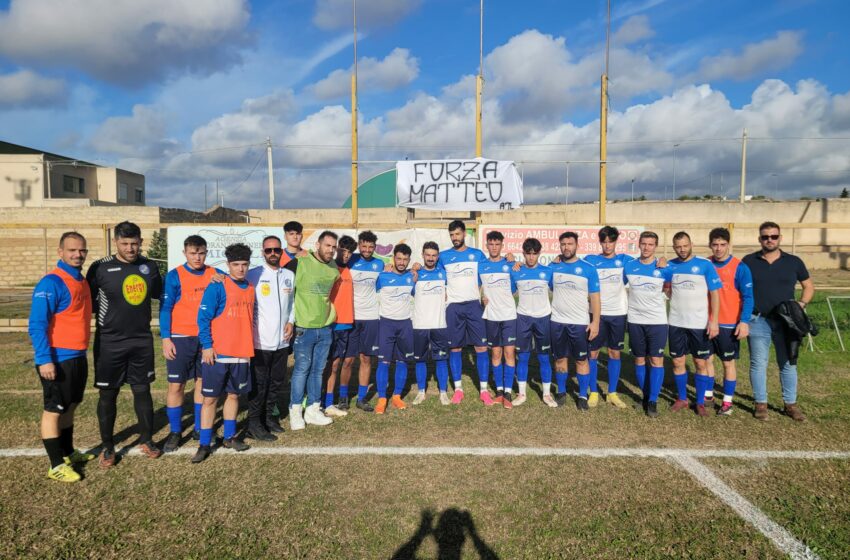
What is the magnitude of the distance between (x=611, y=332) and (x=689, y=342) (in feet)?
2.92

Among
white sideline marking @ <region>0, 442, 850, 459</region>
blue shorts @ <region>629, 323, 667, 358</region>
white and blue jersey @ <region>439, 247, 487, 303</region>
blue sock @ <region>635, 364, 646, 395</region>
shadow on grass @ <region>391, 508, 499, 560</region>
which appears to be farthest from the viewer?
white and blue jersey @ <region>439, 247, 487, 303</region>

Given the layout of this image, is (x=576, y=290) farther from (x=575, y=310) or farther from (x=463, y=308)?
(x=463, y=308)

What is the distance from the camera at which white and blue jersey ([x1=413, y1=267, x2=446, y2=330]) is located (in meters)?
5.98

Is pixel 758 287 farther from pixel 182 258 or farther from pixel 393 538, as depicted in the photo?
pixel 182 258

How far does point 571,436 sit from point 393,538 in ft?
8.27

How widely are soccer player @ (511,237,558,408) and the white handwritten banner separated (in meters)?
4.08

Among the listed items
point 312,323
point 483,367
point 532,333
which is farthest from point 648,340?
point 312,323

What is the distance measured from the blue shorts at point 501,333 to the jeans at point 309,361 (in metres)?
2.08

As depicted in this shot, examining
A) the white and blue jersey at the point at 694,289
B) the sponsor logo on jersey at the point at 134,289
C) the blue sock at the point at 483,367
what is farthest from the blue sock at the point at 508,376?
the sponsor logo on jersey at the point at 134,289

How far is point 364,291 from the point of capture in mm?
5965

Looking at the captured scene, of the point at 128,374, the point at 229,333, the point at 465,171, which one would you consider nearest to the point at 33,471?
the point at 128,374

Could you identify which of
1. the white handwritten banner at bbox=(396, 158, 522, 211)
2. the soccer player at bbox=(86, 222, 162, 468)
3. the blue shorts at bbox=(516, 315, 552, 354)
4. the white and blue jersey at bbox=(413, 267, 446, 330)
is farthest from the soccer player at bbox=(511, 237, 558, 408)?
the soccer player at bbox=(86, 222, 162, 468)

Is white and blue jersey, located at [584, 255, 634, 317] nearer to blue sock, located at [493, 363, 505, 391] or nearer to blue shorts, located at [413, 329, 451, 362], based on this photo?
blue sock, located at [493, 363, 505, 391]

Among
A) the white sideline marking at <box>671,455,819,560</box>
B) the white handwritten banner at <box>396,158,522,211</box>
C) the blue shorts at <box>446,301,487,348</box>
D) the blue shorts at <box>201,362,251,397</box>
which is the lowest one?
the white sideline marking at <box>671,455,819,560</box>
